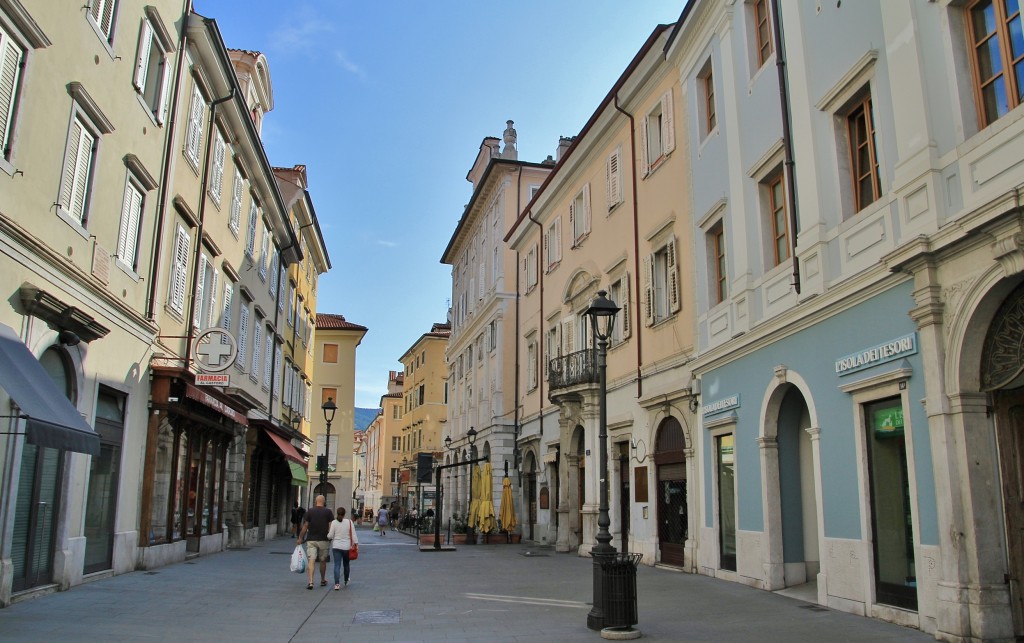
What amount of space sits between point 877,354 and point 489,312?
26965 millimetres

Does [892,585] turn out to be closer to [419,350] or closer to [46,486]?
[46,486]

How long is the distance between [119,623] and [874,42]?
11985 mm

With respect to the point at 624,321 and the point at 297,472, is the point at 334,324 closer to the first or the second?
the point at 297,472

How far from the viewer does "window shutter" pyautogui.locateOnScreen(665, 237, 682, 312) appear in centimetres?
1808

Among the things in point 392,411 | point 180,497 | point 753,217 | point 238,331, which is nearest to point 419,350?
point 392,411

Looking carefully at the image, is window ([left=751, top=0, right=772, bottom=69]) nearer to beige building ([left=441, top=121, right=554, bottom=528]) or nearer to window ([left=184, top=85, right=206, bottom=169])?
window ([left=184, top=85, right=206, bottom=169])

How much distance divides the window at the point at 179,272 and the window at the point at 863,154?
44.1 ft

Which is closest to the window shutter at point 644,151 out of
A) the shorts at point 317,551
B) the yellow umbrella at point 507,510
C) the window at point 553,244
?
the window at point 553,244

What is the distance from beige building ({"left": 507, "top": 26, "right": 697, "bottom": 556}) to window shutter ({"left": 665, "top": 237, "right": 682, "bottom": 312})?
0.09ft

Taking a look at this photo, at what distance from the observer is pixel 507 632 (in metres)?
9.66

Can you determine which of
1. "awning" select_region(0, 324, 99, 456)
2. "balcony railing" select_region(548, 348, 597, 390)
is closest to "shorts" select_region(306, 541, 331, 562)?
"awning" select_region(0, 324, 99, 456)

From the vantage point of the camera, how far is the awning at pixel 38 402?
27.9ft

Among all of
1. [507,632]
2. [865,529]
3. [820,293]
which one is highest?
[820,293]

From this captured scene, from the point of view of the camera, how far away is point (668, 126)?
1900 centimetres
